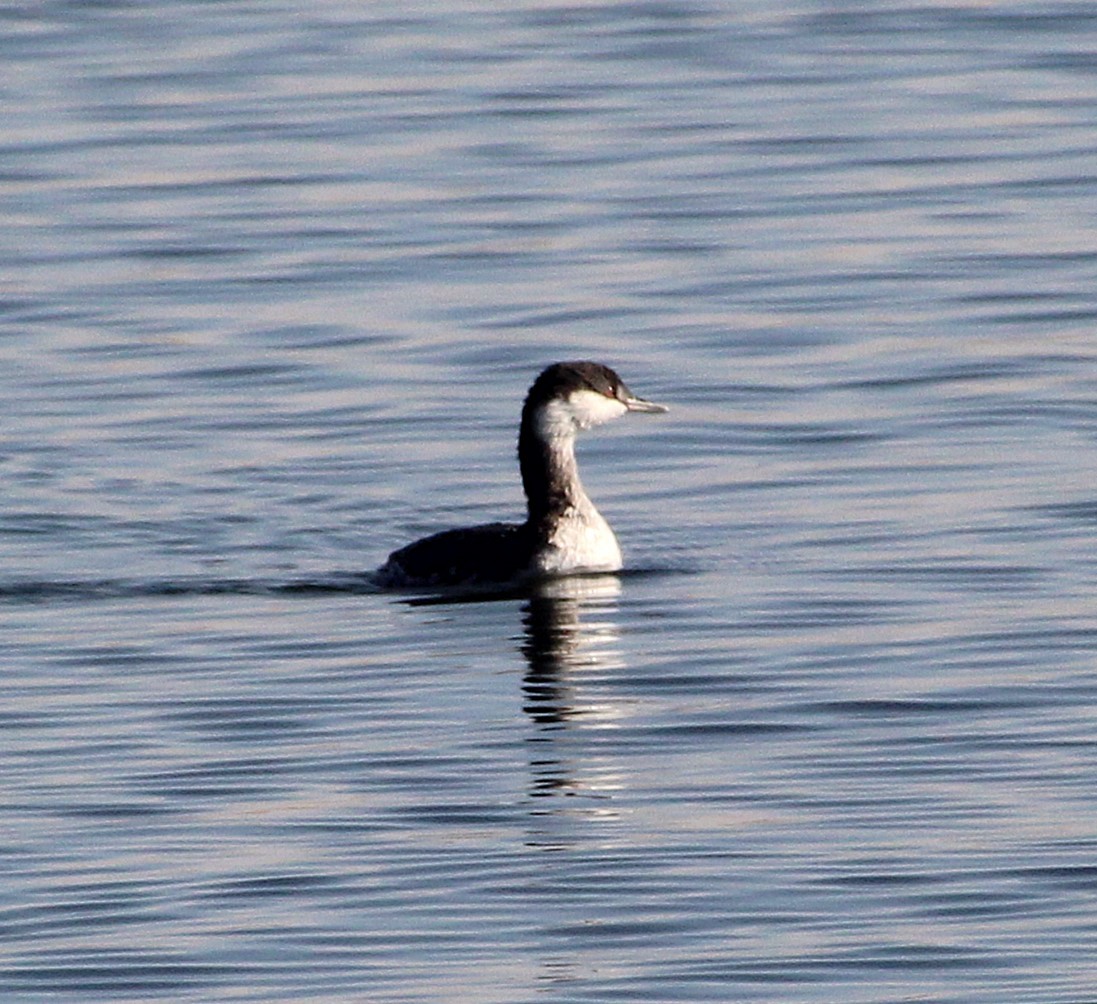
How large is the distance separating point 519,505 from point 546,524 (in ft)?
6.69

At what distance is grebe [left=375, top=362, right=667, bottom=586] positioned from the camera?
15.9m

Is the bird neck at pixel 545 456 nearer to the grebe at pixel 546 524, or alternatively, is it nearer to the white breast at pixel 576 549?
the grebe at pixel 546 524

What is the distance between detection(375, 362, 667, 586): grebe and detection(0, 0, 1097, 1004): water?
23 centimetres

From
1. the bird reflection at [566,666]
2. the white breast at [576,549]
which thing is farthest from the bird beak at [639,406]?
the bird reflection at [566,666]

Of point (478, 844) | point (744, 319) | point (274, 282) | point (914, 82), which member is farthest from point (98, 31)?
point (478, 844)

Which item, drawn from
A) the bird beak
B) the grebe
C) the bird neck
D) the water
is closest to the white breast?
the grebe

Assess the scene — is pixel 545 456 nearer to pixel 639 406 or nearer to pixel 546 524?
pixel 639 406

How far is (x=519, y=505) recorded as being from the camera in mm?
18328

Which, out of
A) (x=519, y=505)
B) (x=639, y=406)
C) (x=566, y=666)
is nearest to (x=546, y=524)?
(x=639, y=406)

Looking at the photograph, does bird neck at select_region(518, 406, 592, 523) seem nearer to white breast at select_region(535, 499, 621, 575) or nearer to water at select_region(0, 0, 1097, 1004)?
white breast at select_region(535, 499, 621, 575)

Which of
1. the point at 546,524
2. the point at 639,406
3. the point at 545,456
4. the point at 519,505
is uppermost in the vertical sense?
the point at 639,406

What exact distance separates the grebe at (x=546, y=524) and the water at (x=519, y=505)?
9.2 inches

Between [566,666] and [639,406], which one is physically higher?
[639,406]

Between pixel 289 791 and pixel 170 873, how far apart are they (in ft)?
3.57
